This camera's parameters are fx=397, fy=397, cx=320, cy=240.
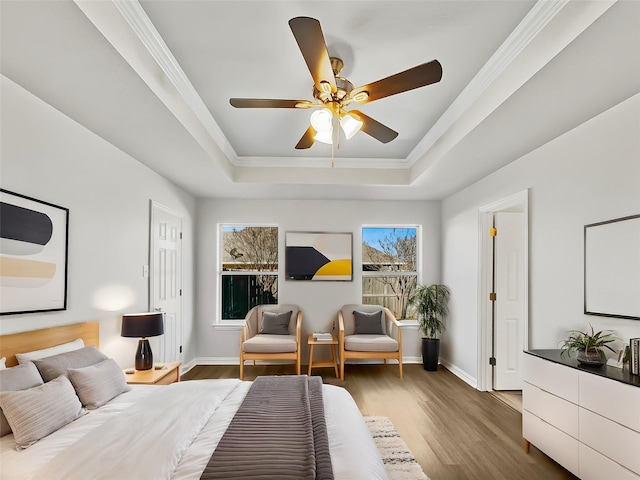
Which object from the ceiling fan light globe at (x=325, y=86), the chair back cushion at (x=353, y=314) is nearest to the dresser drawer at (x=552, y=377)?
the ceiling fan light globe at (x=325, y=86)

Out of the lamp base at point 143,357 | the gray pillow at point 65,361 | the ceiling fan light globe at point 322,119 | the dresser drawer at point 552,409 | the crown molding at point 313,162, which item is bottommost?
the dresser drawer at point 552,409

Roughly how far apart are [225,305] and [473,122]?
426cm

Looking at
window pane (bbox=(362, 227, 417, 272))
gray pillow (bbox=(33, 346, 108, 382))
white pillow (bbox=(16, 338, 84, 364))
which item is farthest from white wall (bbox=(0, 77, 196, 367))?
window pane (bbox=(362, 227, 417, 272))

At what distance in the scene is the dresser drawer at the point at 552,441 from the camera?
246 cm

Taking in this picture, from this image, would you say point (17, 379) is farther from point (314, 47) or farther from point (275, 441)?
point (314, 47)

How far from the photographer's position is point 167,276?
4.65 metres

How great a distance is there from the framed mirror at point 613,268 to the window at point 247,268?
13.2ft

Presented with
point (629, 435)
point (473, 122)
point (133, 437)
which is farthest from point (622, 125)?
point (133, 437)

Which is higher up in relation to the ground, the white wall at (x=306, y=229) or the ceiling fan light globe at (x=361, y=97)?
the ceiling fan light globe at (x=361, y=97)

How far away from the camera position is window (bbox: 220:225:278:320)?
19.2 ft

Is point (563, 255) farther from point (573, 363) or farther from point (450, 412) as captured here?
point (450, 412)

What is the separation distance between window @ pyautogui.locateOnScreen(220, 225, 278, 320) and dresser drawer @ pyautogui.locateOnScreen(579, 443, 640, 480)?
13.6ft

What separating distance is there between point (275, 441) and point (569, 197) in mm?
2708

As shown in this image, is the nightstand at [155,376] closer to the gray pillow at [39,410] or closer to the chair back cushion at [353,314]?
the gray pillow at [39,410]
